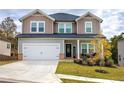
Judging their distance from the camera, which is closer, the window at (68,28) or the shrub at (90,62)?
the shrub at (90,62)

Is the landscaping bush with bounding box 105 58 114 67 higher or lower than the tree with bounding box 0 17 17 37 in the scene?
lower

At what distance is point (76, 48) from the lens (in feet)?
49.4

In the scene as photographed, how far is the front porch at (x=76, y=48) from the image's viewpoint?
14238 millimetres

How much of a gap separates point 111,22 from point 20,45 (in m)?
3.99

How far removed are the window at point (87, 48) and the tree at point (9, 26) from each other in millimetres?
3081

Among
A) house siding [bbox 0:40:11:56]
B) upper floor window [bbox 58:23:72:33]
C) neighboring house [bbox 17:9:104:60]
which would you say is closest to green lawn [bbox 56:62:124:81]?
neighboring house [bbox 17:9:104:60]

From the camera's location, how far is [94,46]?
13.8 metres

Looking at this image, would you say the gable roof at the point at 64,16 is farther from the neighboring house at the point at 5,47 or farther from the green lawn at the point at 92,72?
the neighboring house at the point at 5,47

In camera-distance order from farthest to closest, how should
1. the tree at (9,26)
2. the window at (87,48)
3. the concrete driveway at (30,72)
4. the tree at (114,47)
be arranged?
the tree at (9,26), the window at (87,48), the tree at (114,47), the concrete driveway at (30,72)

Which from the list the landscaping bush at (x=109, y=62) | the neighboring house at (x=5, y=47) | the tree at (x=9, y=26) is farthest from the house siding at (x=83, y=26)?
the neighboring house at (x=5, y=47)

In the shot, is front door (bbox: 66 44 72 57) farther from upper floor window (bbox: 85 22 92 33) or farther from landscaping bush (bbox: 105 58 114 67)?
landscaping bush (bbox: 105 58 114 67)

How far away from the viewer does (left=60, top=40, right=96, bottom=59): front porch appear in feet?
46.7

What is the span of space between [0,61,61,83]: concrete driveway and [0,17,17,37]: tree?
159 centimetres
